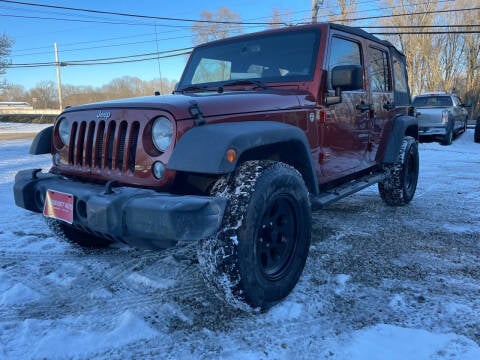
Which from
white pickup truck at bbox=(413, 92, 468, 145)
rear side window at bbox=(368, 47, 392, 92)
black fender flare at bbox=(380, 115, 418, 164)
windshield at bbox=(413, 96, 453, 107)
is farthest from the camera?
windshield at bbox=(413, 96, 453, 107)

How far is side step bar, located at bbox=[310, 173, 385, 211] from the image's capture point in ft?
10.6

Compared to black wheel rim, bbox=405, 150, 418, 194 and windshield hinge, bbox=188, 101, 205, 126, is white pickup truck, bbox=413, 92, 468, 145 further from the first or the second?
windshield hinge, bbox=188, 101, 205, 126

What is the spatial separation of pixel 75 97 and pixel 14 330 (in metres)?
68.5

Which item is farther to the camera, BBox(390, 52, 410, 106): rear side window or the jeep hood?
BBox(390, 52, 410, 106): rear side window

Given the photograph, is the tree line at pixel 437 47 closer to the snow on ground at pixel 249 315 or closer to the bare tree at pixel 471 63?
the bare tree at pixel 471 63

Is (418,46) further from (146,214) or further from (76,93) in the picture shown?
(76,93)

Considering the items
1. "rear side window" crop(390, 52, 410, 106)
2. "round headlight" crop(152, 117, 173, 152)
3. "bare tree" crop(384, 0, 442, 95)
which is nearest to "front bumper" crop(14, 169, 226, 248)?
"round headlight" crop(152, 117, 173, 152)

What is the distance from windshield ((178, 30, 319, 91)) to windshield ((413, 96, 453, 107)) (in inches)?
497

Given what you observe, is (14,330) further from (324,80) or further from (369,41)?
(369,41)

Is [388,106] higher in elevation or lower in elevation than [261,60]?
lower

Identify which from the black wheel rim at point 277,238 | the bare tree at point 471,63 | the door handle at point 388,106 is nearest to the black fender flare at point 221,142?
the black wheel rim at point 277,238

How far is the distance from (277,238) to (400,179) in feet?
9.93

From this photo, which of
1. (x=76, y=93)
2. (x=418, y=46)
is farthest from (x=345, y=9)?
(x=76, y=93)

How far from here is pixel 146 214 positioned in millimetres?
2100
